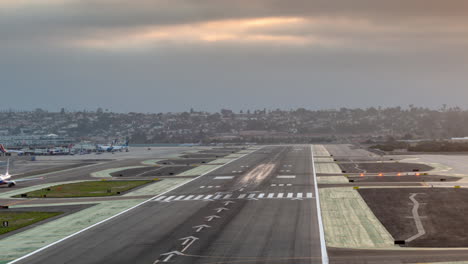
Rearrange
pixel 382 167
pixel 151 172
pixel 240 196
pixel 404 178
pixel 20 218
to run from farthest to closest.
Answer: pixel 151 172
pixel 382 167
pixel 404 178
pixel 240 196
pixel 20 218

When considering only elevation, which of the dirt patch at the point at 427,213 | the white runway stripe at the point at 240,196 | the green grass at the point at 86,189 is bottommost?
the green grass at the point at 86,189

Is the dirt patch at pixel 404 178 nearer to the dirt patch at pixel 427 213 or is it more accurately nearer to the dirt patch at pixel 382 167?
the dirt patch at pixel 382 167

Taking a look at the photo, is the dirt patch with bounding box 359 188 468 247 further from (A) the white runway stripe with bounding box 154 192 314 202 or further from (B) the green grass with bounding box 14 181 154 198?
(B) the green grass with bounding box 14 181 154 198

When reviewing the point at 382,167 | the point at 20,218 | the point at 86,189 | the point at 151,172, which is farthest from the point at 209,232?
the point at 382,167

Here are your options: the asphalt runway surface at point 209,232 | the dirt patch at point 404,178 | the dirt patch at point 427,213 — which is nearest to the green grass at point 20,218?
the asphalt runway surface at point 209,232

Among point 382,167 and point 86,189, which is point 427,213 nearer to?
point 86,189
